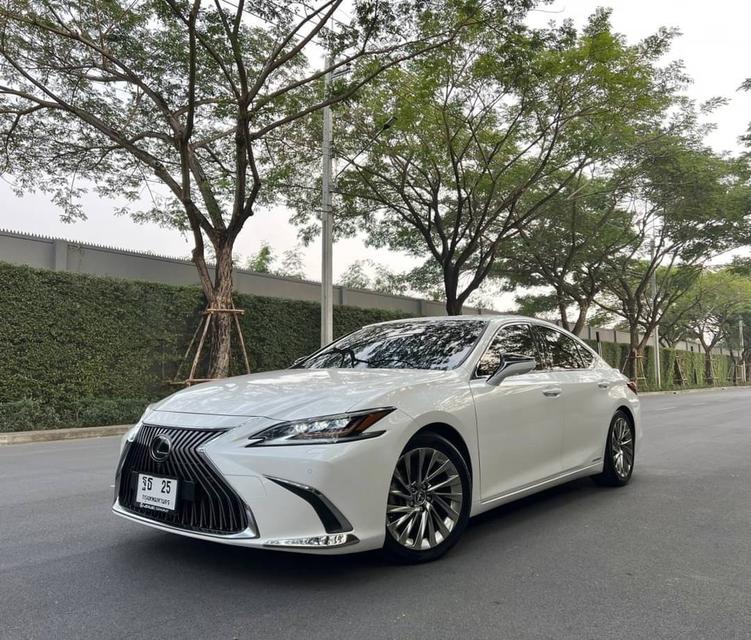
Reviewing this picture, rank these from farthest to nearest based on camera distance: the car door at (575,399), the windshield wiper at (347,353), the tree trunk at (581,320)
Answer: the tree trunk at (581,320) < the car door at (575,399) < the windshield wiper at (347,353)

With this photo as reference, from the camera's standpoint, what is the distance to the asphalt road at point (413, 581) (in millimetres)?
2742

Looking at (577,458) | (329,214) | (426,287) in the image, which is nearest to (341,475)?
(577,458)

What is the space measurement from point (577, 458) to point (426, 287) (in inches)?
1065

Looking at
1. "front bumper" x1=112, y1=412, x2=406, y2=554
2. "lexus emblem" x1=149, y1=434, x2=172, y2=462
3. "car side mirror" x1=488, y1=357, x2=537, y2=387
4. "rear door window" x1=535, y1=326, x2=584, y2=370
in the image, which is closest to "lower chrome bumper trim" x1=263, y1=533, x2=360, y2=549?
"front bumper" x1=112, y1=412, x2=406, y2=554

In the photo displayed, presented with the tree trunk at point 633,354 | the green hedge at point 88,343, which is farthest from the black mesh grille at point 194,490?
the tree trunk at point 633,354

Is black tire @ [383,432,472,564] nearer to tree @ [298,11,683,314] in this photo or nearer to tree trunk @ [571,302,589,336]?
tree @ [298,11,683,314]

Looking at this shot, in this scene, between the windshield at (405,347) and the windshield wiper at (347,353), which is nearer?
the windshield at (405,347)

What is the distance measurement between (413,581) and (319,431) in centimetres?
94

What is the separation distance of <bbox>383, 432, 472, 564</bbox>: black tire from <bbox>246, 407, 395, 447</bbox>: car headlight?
339 mm

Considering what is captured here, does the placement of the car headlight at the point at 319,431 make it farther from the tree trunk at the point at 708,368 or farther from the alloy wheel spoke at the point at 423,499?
the tree trunk at the point at 708,368

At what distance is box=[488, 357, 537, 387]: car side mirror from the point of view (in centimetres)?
410

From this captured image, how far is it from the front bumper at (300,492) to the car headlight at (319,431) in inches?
1.4

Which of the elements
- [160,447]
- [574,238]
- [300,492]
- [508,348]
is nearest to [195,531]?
[160,447]

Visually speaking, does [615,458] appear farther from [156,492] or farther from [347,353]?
[156,492]
